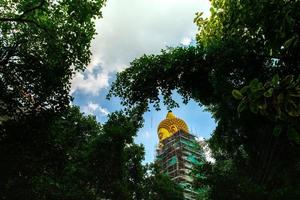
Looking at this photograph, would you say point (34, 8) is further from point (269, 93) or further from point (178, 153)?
point (178, 153)

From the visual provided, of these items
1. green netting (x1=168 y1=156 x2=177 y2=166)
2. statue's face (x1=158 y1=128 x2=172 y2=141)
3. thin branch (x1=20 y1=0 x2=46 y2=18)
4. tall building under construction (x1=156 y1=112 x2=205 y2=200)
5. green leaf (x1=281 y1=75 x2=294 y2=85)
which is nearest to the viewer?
green leaf (x1=281 y1=75 x2=294 y2=85)

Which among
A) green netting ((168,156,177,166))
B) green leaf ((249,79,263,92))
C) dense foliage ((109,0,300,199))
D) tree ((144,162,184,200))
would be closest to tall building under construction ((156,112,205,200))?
green netting ((168,156,177,166))

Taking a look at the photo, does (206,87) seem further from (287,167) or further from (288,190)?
(288,190)

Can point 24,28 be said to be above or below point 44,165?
above

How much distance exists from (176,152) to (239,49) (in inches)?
3338

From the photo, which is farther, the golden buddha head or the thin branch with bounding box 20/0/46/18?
the golden buddha head

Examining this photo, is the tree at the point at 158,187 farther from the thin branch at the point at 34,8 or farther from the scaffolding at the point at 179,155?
the scaffolding at the point at 179,155

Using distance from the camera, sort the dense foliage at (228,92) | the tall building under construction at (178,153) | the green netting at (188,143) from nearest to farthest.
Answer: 1. the dense foliage at (228,92)
2. the tall building under construction at (178,153)
3. the green netting at (188,143)

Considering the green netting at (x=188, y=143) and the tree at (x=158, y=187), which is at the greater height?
the green netting at (x=188, y=143)

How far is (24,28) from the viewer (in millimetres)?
16938

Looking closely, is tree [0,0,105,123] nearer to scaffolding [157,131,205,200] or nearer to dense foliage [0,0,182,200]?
dense foliage [0,0,182,200]

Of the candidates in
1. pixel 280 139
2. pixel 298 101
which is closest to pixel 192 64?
pixel 280 139

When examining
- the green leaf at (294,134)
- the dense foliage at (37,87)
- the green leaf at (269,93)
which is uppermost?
the dense foliage at (37,87)

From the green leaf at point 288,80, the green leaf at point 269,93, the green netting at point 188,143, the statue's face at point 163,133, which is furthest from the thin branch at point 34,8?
the statue's face at point 163,133
